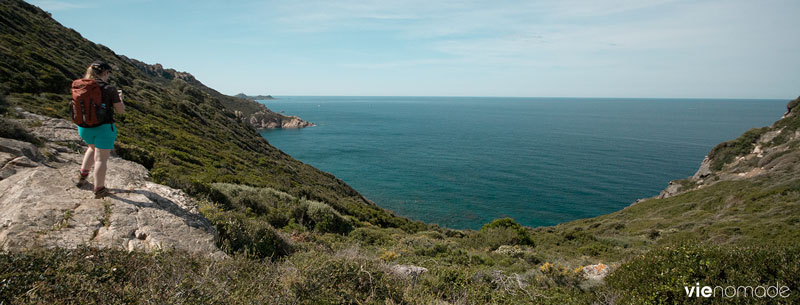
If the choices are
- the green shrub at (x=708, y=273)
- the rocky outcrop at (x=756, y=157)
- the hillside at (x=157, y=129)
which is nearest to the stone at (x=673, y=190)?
the rocky outcrop at (x=756, y=157)

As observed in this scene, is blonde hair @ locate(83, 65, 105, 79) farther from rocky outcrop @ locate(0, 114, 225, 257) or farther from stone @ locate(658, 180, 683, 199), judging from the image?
stone @ locate(658, 180, 683, 199)

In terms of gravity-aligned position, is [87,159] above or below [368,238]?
above

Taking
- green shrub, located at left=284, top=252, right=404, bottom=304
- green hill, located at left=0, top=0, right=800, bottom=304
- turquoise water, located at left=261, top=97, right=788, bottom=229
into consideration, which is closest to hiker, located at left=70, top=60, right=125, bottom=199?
green hill, located at left=0, top=0, right=800, bottom=304

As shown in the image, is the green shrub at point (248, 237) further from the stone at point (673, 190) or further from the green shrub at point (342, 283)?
the stone at point (673, 190)

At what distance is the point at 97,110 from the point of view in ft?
16.9

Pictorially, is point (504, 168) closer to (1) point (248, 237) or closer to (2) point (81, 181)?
(1) point (248, 237)

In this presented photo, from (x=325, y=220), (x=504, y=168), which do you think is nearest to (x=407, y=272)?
(x=325, y=220)

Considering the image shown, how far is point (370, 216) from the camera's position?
20.2 metres

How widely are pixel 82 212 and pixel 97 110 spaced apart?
1563 millimetres

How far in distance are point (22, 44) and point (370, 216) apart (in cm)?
3172

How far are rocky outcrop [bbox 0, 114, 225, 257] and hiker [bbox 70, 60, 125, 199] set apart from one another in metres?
0.44

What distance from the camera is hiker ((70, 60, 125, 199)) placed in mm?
5047

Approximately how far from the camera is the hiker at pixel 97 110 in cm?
505

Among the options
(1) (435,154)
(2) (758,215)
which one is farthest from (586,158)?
(2) (758,215)
